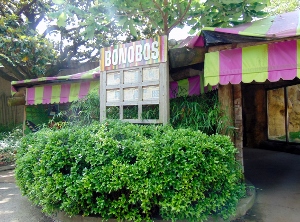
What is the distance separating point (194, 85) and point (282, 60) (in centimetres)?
169

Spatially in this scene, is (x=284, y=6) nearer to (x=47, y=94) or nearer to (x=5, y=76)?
(x=47, y=94)

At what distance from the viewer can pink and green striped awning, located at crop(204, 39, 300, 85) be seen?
3.36m

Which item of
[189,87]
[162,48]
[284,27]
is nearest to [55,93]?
[189,87]

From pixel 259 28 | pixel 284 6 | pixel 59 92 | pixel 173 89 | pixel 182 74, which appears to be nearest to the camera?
pixel 259 28

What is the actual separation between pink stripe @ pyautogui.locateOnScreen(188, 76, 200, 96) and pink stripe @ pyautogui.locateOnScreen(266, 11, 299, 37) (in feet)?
5.05

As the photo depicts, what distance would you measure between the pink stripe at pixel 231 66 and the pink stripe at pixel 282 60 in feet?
1.26

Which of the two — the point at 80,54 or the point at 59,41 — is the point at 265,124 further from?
the point at 59,41

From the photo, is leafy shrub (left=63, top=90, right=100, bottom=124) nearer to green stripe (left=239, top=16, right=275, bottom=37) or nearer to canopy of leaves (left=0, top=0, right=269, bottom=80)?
canopy of leaves (left=0, top=0, right=269, bottom=80)

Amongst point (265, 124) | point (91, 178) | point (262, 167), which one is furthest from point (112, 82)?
point (265, 124)

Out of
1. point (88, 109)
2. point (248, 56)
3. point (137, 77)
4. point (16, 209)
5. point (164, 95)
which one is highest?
point (248, 56)

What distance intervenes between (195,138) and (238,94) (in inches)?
62.0

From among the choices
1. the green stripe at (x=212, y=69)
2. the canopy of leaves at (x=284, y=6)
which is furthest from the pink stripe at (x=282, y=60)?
the canopy of leaves at (x=284, y=6)

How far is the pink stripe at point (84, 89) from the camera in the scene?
20.7ft

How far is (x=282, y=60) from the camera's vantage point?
11.2 ft
